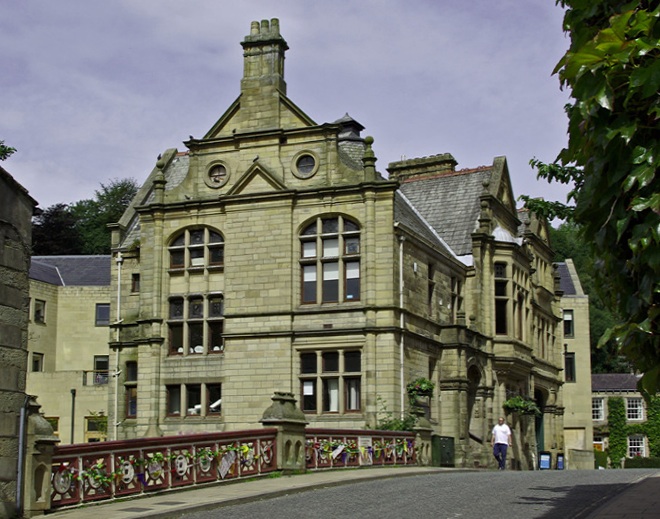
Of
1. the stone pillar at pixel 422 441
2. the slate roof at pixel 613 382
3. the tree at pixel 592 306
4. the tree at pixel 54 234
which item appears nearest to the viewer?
the stone pillar at pixel 422 441

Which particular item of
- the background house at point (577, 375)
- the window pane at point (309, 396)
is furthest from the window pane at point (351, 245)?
the background house at point (577, 375)

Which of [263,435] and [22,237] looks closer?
[22,237]

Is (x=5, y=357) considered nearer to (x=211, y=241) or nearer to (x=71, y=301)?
(x=211, y=241)

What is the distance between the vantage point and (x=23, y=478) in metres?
13.7

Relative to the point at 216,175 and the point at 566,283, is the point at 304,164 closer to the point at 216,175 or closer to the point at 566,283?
the point at 216,175

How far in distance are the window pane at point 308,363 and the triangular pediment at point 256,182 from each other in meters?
5.60

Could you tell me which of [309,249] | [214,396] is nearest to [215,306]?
[214,396]

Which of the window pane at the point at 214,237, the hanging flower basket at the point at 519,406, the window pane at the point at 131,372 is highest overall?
the window pane at the point at 214,237

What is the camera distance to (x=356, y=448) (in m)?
25.6

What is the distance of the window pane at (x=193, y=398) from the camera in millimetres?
34469

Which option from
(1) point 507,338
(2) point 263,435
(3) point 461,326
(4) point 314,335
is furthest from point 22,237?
(1) point 507,338

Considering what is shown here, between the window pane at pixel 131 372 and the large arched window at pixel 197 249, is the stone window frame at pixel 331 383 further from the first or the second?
the window pane at pixel 131 372

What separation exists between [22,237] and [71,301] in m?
44.0

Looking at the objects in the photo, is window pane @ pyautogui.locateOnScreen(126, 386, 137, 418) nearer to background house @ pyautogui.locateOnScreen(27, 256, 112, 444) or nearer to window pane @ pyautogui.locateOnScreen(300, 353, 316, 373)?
window pane @ pyautogui.locateOnScreen(300, 353, 316, 373)
